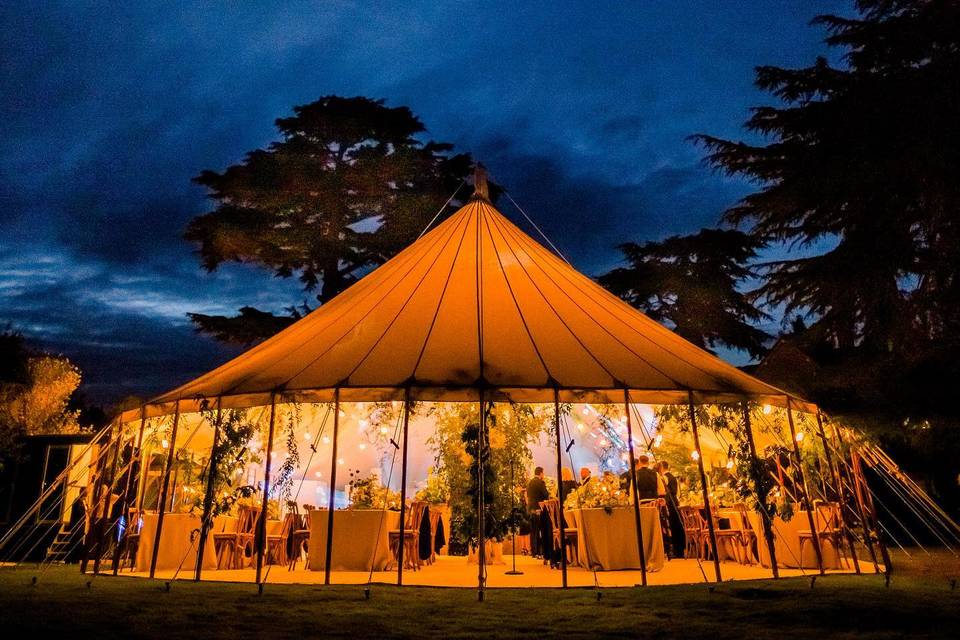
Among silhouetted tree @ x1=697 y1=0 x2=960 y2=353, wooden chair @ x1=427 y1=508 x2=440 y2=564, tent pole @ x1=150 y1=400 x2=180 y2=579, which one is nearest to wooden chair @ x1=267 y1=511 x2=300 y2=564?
wooden chair @ x1=427 y1=508 x2=440 y2=564

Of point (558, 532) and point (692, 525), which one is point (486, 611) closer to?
point (558, 532)

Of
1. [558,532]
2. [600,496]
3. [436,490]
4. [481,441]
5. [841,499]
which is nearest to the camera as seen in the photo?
[481,441]

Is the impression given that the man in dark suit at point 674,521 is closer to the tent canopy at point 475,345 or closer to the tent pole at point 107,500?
the tent canopy at point 475,345

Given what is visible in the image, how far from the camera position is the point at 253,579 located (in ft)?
19.7

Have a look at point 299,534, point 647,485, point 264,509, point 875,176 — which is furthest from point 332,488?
point 875,176

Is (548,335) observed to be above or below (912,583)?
above

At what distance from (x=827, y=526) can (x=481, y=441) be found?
3810 millimetres

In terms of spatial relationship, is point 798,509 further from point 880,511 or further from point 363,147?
point 363,147

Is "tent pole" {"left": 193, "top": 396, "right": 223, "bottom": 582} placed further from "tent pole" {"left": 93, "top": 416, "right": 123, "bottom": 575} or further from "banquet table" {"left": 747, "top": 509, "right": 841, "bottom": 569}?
"banquet table" {"left": 747, "top": 509, "right": 841, "bottom": 569}

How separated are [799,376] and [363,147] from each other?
9.89 m

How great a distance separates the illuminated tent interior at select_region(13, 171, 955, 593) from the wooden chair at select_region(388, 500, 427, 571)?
0.03 m

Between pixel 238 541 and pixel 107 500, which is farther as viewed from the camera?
pixel 238 541

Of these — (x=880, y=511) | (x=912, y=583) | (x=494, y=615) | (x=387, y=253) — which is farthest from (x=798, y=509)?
(x=387, y=253)

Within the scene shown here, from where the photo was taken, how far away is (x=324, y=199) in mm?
14375
